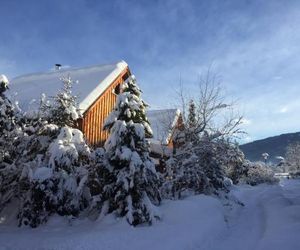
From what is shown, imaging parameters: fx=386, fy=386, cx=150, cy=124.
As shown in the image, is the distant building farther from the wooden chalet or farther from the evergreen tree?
the evergreen tree

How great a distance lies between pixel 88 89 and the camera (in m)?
20.1

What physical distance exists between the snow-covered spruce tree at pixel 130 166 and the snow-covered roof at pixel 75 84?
4.13 m

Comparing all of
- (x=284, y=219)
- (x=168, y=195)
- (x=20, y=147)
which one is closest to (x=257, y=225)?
(x=284, y=219)

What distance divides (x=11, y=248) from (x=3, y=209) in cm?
498

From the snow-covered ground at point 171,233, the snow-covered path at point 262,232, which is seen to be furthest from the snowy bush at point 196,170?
the snow-covered ground at point 171,233

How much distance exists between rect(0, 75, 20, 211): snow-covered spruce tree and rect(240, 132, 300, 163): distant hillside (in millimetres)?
133429

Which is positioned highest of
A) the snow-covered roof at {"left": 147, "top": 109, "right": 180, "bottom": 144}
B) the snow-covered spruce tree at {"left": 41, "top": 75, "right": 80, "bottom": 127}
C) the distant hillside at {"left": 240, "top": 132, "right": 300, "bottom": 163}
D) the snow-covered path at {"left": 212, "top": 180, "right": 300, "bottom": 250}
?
the distant hillside at {"left": 240, "top": 132, "right": 300, "bottom": 163}

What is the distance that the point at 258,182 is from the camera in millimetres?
61375

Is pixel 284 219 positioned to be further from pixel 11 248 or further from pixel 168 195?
pixel 11 248

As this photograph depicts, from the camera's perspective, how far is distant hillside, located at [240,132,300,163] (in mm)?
144375

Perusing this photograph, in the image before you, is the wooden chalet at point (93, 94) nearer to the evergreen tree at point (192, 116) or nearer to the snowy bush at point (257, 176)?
the evergreen tree at point (192, 116)

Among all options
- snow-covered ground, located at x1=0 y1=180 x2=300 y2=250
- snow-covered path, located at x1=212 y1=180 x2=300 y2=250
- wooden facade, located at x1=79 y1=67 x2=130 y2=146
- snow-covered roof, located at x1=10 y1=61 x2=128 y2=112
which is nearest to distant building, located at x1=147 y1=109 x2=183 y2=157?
wooden facade, located at x1=79 y1=67 x2=130 y2=146

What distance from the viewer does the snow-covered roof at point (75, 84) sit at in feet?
63.9

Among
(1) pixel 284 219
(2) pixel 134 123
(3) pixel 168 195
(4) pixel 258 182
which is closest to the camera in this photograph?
(2) pixel 134 123
